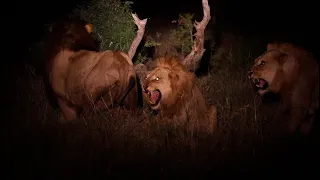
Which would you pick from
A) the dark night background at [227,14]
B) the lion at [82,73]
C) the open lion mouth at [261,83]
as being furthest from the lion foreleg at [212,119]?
the dark night background at [227,14]

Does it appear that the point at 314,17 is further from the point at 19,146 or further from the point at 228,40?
the point at 19,146

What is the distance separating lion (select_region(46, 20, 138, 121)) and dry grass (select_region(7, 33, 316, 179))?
0.22 m

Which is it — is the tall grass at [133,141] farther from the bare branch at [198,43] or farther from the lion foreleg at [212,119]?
the bare branch at [198,43]

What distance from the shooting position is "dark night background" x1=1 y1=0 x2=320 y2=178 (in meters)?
10.7

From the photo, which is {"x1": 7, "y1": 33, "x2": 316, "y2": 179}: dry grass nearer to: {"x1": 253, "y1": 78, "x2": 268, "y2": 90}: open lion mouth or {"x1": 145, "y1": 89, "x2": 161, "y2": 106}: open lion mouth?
{"x1": 145, "y1": 89, "x2": 161, "y2": 106}: open lion mouth

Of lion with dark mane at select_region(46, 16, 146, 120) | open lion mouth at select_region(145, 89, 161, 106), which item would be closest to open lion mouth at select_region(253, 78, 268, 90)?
open lion mouth at select_region(145, 89, 161, 106)

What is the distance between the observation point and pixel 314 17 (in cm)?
1157

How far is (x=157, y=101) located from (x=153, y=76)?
0.28 meters

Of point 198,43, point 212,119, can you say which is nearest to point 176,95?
point 212,119

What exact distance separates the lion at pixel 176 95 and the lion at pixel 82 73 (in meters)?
0.44

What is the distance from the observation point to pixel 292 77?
16.7ft

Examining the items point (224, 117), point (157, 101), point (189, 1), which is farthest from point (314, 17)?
point (157, 101)

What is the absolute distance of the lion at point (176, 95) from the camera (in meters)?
5.21

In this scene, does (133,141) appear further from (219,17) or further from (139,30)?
(219,17)
